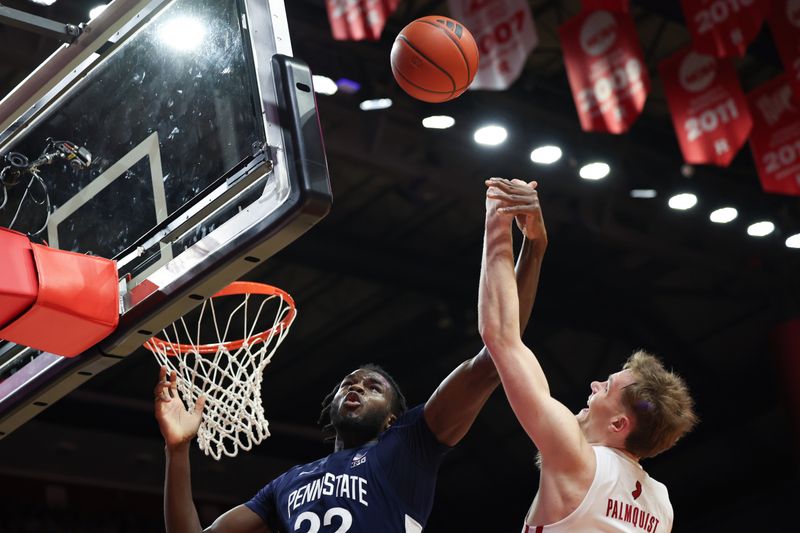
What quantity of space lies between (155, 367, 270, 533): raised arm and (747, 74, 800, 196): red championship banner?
5.57 meters

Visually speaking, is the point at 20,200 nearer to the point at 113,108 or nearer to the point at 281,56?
the point at 113,108

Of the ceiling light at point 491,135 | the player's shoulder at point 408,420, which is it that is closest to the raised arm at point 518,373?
the player's shoulder at point 408,420

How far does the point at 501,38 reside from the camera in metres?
6.67

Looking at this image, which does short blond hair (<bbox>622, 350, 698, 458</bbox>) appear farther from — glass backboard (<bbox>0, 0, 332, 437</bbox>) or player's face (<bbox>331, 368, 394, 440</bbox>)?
player's face (<bbox>331, 368, 394, 440</bbox>)

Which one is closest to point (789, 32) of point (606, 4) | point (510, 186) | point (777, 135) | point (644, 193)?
point (777, 135)

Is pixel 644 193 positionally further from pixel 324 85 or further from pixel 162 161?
pixel 162 161

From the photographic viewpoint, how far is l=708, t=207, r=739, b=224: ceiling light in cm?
1031

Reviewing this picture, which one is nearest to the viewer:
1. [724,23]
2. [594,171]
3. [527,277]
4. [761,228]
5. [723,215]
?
[527,277]

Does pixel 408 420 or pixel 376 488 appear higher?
pixel 408 420

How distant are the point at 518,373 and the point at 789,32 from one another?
5711 millimetres

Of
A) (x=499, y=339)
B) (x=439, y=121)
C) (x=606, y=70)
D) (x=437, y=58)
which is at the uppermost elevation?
(x=439, y=121)

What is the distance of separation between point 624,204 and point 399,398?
24.7ft

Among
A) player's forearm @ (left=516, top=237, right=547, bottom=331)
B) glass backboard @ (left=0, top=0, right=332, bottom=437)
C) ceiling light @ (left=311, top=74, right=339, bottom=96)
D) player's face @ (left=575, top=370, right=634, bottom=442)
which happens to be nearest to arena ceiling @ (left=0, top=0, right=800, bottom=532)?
ceiling light @ (left=311, top=74, right=339, bottom=96)

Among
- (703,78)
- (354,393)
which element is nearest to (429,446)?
(354,393)
